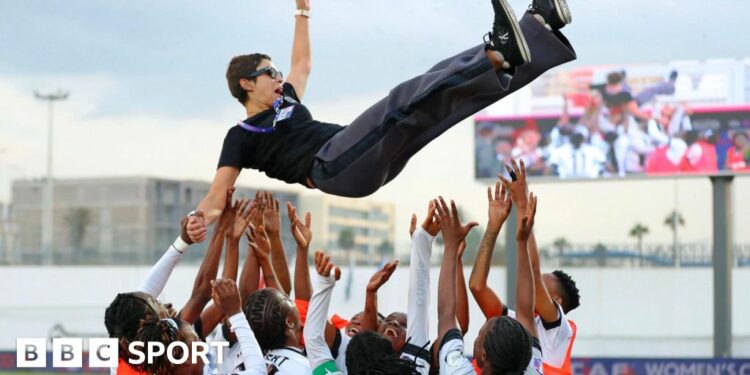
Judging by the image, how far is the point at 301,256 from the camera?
19.1 ft

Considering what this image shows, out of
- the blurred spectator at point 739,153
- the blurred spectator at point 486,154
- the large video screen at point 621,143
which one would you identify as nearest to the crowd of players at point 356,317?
the blurred spectator at point 739,153

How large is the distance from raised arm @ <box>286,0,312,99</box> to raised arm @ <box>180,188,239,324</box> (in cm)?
78

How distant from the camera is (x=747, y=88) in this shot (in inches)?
939

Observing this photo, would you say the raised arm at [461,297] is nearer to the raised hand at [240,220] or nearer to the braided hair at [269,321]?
the braided hair at [269,321]

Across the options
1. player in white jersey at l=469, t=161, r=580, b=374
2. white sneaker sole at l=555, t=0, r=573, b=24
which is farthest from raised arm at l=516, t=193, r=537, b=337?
white sneaker sole at l=555, t=0, r=573, b=24

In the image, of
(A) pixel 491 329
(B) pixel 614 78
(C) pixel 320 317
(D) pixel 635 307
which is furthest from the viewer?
(D) pixel 635 307

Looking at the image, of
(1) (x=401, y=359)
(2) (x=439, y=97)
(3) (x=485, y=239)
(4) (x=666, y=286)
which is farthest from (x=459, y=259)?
(4) (x=666, y=286)

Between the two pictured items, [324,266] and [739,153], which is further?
[739,153]

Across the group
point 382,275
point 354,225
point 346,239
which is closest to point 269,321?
point 382,275

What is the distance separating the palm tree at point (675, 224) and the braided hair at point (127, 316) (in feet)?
78.8

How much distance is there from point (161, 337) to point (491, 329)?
1159 millimetres

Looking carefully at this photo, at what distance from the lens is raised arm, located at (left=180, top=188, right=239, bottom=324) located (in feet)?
17.8

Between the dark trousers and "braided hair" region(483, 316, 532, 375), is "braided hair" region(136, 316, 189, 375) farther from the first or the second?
the dark trousers

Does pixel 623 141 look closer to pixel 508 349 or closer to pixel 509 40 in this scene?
pixel 509 40
